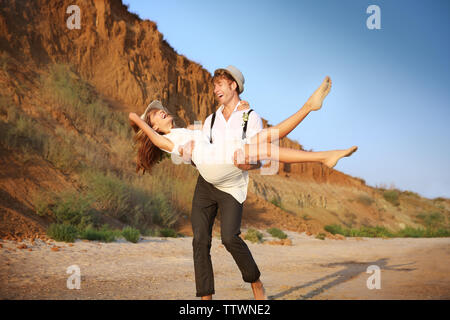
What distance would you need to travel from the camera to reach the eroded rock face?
18531mm

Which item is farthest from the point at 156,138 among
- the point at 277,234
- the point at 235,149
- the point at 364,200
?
the point at 364,200

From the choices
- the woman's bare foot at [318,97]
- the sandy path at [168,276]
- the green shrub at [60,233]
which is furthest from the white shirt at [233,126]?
the green shrub at [60,233]

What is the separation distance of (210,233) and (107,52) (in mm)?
20176

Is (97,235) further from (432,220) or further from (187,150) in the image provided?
(432,220)

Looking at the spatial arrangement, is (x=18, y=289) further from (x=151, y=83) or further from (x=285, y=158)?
(x=151, y=83)

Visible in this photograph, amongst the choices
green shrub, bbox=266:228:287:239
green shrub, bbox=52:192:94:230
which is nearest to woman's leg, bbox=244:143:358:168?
green shrub, bbox=52:192:94:230

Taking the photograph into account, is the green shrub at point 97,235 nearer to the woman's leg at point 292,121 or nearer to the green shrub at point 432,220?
the woman's leg at point 292,121

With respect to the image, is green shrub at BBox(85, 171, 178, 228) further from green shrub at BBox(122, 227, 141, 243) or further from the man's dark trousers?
the man's dark trousers

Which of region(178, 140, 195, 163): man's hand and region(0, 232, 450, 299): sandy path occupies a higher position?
region(178, 140, 195, 163): man's hand

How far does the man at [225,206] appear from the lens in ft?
11.8

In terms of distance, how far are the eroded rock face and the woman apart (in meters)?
12.7

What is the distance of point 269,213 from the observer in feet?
→ 61.4

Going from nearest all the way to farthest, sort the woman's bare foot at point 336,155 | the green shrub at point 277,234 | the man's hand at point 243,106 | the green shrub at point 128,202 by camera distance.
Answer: the woman's bare foot at point 336,155 → the man's hand at point 243,106 → the green shrub at point 128,202 → the green shrub at point 277,234

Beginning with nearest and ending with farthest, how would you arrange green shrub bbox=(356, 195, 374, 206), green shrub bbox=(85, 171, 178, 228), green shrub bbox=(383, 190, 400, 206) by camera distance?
green shrub bbox=(85, 171, 178, 228) → green shrub bbox=(356, 195, 374, 206) → green shrub bbox=(383, 190, 400, 206)
